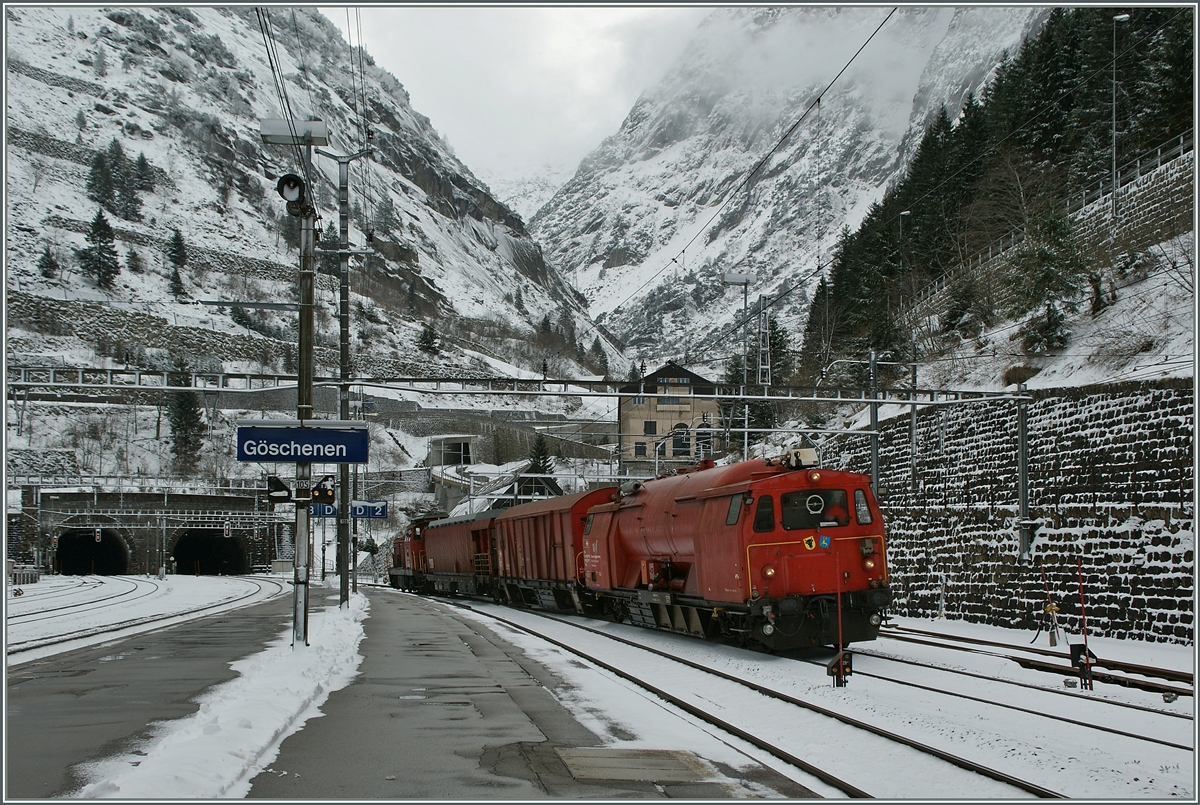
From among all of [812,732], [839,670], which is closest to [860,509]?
[839,670]

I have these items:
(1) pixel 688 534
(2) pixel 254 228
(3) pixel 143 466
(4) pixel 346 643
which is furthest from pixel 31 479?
(2) pixel 254 228

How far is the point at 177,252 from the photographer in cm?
15175

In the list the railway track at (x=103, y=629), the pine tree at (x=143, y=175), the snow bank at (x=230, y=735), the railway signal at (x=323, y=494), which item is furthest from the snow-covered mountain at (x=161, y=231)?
the snow bank at (x=230, y=735)

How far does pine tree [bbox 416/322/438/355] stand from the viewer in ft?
550

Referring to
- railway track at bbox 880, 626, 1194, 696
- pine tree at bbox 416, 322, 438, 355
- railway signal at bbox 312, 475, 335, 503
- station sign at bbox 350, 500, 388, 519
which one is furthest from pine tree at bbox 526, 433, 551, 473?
pine tree at bbox 416, 322, 438, 355

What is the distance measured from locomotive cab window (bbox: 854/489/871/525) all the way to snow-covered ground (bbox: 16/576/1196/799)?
2279 millimetres

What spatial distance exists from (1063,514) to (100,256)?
14868cm

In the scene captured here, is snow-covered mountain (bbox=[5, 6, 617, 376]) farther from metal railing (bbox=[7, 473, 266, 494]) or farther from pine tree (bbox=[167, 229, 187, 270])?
metal railing (bbox=[7, 473, 266, 494])

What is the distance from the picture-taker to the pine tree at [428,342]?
168 m

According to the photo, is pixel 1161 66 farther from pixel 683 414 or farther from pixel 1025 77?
pixel 683 414

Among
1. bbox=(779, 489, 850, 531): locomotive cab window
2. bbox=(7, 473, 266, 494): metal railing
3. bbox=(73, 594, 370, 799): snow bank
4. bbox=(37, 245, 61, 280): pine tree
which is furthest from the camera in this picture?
bbox=(37, 245, 61, 280): pine tree

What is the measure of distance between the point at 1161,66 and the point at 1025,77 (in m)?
14.6

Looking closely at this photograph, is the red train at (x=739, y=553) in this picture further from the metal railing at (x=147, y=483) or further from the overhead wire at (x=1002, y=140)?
the metal railing at (x=147, y=483)

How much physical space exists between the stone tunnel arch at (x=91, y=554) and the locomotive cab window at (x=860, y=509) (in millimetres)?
78137
